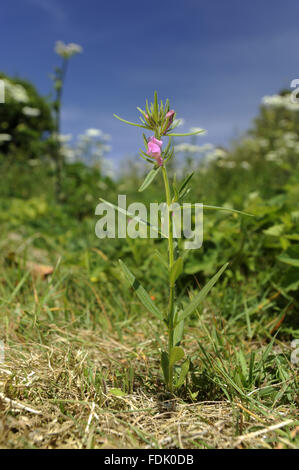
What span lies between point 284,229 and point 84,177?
11.2 ft

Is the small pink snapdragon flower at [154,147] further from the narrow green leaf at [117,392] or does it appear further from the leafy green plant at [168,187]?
the narrow green leaf at [117,392]

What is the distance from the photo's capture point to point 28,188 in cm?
664

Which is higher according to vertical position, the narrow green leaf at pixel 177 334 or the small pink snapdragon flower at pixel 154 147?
the small pink snapdragon flower at pixel 154 147

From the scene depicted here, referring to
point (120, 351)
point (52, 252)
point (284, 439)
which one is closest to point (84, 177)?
point (52, 252)

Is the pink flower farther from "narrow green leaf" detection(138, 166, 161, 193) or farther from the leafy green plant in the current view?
"narrow green leaf" detection(138, 166, 161, 193)

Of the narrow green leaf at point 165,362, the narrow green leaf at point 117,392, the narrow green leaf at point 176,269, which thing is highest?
the narrow green leaf at point 176,269

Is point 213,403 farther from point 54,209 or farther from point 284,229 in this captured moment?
point 54,209

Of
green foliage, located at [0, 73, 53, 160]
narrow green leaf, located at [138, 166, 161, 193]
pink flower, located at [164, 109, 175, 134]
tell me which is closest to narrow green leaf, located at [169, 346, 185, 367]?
narrow green leaf, located at [138, 166, 161, 193]

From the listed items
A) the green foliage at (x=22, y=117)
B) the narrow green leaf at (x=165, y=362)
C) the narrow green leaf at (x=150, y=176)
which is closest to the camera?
the narrow green leaf at (x=150, y=176)

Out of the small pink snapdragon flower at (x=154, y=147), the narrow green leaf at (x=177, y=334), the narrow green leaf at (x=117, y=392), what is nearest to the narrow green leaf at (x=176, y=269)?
the narrow green leaf at (x=177, y=334)

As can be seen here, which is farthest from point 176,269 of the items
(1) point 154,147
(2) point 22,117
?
(2) point 22,117

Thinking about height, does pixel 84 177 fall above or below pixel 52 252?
above

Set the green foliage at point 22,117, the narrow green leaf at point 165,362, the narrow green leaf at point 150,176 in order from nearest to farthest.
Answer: the narrow green leaf at point 150,176 < the narrow green leaf at point 165,362 < the green foliage at point 22,117

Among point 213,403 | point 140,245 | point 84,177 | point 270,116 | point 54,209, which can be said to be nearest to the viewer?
point 213,403
